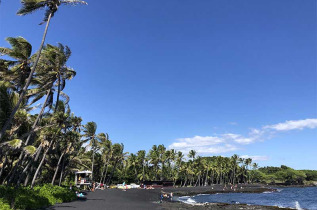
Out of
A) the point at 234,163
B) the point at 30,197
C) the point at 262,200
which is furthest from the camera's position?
the point at 234,163

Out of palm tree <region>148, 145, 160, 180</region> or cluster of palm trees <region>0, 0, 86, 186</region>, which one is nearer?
cluster of palm trees <region>0, 0, 86, 186</region>

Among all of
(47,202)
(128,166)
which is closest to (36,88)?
(47,202)

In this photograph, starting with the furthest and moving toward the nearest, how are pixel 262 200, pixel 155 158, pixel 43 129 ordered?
pixel 155 158, pixel 262 200, pixel 43 129

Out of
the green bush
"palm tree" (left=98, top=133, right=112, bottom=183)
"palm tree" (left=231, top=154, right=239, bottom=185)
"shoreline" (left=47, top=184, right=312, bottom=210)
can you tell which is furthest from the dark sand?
"palm tree" (left=231, top=154, right=239, bottom=185)

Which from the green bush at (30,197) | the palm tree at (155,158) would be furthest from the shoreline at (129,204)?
the palm tree at (155,158)

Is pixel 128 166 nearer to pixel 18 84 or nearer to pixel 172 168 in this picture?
pixel 172 168

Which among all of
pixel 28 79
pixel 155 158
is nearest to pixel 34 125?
pixel 28 79

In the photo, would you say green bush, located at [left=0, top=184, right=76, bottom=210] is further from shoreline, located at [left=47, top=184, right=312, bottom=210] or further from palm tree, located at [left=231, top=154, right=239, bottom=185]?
palm tree, located at [left=231, top=154, right=239, bottom=185]

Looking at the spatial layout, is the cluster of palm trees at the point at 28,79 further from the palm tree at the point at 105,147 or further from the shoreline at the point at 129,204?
the palm tree at the point at 105,147

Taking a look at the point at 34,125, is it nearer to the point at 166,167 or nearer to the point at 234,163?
the point at 166,167

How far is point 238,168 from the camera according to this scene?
470ft

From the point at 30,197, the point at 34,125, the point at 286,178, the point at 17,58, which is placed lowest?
the point at 286,178

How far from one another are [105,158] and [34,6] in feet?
202

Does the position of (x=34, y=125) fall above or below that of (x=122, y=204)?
above
